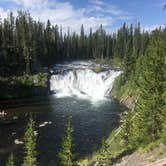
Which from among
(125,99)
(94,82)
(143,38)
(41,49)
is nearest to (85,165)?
(125,99)

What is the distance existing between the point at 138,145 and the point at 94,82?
72.3 meters

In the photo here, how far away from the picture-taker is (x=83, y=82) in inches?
4171

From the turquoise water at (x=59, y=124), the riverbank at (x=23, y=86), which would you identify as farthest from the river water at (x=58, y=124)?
the riverbank at (x=23, y=86)

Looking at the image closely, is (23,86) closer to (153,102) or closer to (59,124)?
(59,124)

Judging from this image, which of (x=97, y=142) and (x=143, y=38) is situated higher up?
(x=143, y=38)

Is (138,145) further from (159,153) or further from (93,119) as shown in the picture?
(93,119)

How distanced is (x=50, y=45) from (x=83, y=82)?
120ft

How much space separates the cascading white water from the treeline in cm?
880

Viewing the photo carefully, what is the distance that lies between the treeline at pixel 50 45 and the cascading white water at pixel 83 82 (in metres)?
8.80

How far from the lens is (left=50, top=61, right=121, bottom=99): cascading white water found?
331 ft

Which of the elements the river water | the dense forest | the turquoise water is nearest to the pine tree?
the dense forest

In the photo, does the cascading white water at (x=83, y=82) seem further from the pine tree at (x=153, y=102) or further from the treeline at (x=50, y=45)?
the pine tree at (x=153, y=102)

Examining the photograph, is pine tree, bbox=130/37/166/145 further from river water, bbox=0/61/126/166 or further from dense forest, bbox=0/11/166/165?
river water, bbox=0/61/126/166

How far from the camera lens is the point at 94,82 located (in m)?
105
